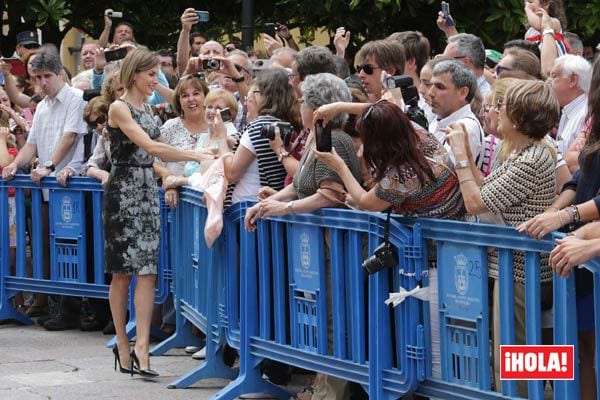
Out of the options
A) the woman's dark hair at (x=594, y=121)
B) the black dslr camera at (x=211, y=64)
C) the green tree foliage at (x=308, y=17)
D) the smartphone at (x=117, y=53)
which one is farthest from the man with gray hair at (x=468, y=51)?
the green tree foliage at (x=308, y=17)

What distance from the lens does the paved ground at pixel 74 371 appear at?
8.48m

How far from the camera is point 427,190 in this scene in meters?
6.62

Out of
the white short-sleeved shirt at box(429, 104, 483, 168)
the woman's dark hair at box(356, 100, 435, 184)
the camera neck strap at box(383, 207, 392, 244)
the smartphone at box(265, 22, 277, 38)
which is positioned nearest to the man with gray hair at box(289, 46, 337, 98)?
the white short-sleeved shirt at box(429, 104, 483, 168)

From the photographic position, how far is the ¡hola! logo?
554 centimetres

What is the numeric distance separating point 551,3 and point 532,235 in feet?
15.6

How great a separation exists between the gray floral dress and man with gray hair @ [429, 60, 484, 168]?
237cm

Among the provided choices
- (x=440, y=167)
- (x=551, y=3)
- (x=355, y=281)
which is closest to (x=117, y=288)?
(x=355, y=281)

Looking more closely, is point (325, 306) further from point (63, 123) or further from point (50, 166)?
point (63, 123)

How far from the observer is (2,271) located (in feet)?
37.6

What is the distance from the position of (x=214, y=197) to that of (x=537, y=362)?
121 inches

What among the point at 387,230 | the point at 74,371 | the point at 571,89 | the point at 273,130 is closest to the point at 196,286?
the point at 74,371

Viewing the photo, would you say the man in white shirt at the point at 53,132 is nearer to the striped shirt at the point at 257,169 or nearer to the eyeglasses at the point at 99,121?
the eyeglasses at the point at 99,121

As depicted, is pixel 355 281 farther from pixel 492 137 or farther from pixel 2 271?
pixel 2 271

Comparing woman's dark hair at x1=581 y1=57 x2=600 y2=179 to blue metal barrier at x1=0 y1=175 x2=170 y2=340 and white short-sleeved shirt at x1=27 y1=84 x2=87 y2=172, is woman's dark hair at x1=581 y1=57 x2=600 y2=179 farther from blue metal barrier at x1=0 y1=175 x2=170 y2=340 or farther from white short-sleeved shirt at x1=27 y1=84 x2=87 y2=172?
white short-sleeved shirt at x1=27 y1=84 x2=87 y2=172
